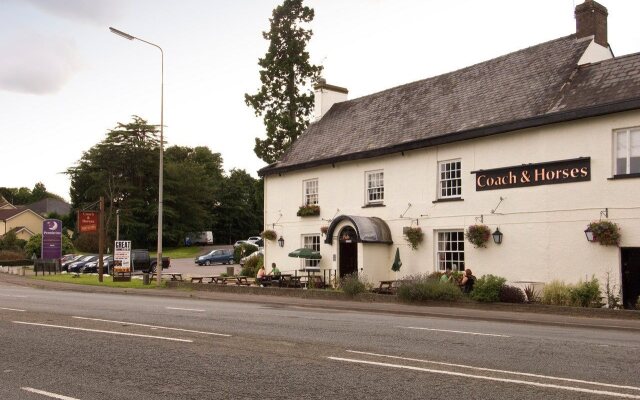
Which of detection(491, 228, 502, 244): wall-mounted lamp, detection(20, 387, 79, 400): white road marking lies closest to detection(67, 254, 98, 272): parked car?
detection(491, 228, 502, 244): wall-mounted lamp

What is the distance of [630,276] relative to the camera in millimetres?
19047

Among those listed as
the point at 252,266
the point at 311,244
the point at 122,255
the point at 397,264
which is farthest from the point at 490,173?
the point at 122,255

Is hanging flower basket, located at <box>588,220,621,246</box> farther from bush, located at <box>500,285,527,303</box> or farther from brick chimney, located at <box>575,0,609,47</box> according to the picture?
brick chimney, located at <box>575,0,609,47</box>

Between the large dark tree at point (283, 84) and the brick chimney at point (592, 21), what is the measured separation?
856 inches

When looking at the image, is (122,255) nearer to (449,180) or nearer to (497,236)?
(449,180)

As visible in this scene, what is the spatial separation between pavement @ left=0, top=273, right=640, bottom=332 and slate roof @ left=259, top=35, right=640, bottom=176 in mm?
6429

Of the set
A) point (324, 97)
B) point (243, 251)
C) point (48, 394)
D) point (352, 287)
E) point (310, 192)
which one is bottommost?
point (48, 394)

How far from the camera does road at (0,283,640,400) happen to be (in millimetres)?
7229

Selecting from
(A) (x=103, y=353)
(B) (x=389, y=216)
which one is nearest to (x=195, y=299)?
(B) (x=389, y=216)

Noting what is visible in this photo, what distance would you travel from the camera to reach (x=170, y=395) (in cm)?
704

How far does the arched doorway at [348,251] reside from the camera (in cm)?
2706

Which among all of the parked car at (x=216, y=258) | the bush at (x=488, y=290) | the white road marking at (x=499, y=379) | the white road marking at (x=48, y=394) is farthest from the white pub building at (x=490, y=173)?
the parked car at (x=216, y=258)

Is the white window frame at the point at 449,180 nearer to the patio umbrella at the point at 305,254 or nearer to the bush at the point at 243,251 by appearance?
the patio umbrella at the point at 305,254

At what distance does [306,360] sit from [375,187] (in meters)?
19.1
